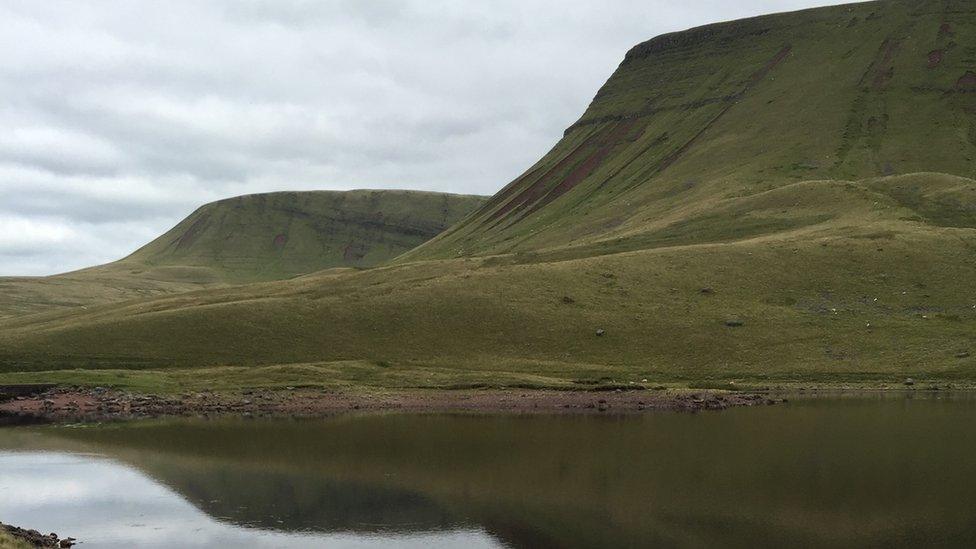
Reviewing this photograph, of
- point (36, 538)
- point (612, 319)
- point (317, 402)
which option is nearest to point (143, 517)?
point (36, 538)

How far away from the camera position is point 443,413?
7875cm

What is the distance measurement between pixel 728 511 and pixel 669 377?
50023 mm

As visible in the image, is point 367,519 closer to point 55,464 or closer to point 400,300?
point 55,464

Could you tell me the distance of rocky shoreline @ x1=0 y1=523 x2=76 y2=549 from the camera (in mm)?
35947

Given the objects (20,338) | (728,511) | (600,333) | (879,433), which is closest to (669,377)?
(600,333)

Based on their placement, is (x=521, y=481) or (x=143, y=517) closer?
(x=143, y=517)

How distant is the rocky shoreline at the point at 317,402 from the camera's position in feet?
259

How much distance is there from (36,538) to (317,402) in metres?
47.0

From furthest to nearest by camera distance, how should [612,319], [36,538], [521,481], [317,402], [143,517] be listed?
[612,319] < [317,402] < [521,481] < [143,517] < [36,538]

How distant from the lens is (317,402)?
84312mm

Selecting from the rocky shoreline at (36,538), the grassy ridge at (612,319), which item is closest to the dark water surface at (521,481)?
the rocky shoreline at (36,538)

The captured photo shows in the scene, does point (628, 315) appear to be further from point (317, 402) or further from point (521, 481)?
point (521, 481)

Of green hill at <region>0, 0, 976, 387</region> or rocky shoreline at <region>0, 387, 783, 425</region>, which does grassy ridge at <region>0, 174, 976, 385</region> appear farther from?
rocky shoreline at <region>0, 387, 783, 425</region>

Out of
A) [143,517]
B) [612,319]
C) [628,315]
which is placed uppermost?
[628,315]
